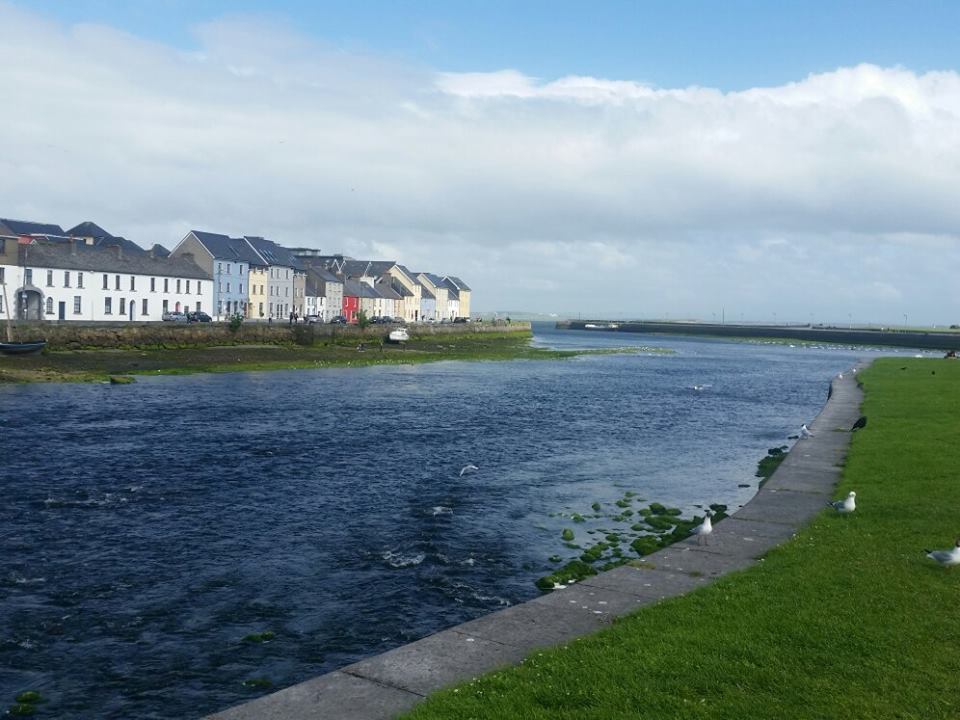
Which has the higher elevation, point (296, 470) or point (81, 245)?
point (81, 245)

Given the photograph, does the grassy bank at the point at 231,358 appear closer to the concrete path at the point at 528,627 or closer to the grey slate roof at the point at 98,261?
the grey slate roof at the point at 98,261

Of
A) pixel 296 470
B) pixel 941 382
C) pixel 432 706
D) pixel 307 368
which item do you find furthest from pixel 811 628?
pixel 307 368

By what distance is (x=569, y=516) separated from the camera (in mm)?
24031

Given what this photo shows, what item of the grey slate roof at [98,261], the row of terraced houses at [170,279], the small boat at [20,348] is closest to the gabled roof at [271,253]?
the row of terraced houses at [170,279]

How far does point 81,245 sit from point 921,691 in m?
107

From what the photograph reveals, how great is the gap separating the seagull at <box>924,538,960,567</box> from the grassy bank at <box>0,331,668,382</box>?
54189 mm

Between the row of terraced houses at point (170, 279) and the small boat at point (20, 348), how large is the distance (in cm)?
553

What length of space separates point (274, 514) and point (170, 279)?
92.9 metres

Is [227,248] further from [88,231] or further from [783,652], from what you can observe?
[783,652]

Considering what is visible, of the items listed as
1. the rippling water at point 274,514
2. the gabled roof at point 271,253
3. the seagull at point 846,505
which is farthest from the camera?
the gabled roof at point 271,253

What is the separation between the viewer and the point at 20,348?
222ft

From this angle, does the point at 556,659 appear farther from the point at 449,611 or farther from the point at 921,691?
the point at 449,611

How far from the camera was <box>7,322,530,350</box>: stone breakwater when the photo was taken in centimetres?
7594

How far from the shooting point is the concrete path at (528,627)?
10.4 metres
